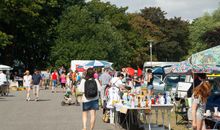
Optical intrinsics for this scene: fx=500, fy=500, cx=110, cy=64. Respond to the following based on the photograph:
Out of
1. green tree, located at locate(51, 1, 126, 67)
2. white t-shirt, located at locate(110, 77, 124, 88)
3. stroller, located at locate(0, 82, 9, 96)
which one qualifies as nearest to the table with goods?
white t-shirt, located at locate(110, 77, 124, 88)

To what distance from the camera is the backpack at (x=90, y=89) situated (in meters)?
14.3

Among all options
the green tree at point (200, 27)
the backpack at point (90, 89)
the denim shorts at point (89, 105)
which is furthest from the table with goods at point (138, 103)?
the green tree at point (200, 27)

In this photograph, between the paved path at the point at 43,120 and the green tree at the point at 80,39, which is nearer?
the paved path at the point at 43,120

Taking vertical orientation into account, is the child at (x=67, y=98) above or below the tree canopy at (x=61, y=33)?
below

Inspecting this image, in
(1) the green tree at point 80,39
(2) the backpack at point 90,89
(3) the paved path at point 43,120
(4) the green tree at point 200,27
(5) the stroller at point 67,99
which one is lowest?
(3) the paved path at point 43,120

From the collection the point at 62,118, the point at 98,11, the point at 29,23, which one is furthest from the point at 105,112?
the point at 98,11

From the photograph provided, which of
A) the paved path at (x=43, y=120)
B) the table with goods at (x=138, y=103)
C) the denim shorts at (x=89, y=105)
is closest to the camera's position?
the table with goods at (x=138, y=103)

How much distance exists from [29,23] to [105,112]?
4313 centimetres

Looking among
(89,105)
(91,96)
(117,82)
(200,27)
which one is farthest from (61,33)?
(91,96)

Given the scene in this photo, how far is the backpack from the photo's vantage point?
1434 cm

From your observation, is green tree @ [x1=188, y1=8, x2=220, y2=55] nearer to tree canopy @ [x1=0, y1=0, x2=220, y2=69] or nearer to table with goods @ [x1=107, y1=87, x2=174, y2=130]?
tree canopy @ [x1=0, y1=0, x2=220, y2=69]

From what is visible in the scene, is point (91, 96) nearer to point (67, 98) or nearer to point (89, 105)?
point (89, 105)

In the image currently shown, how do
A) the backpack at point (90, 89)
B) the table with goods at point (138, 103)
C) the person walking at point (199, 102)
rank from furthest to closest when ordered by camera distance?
the backpack at point (90, 89), the table with goods at point (138, 103), the person walking at point (199, 102)

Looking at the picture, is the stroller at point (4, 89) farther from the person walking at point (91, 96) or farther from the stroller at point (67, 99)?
the person walking at point (91, 96)
